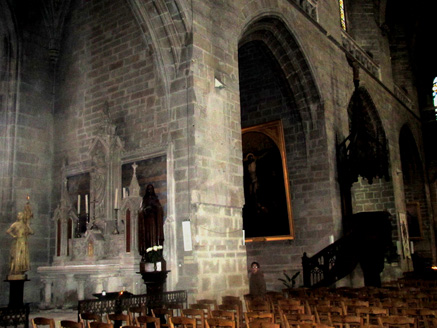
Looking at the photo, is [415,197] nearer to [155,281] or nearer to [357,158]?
[357,158]

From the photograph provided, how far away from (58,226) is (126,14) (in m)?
5.04

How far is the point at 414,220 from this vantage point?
2312 cm

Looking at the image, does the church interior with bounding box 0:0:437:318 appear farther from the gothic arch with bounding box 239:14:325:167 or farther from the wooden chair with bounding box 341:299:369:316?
the wooden chair with bounding box 341:299:369:316

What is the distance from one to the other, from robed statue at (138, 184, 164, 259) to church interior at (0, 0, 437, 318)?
3cm

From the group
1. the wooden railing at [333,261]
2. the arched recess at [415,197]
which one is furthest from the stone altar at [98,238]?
the arched recess at [415,197]

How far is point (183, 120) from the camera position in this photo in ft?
29.5

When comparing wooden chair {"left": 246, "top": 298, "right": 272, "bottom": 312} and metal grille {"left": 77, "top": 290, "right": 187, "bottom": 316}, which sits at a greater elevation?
metal grille {"left": 77, "top": 290, "right": 187, "bottom": 316}

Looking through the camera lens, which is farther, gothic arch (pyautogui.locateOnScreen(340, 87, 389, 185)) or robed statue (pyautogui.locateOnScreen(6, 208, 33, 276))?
gothic arch (pyautogui.locateOnScreen(340, 87, 389, 185))

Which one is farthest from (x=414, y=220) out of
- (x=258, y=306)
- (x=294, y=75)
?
(x=258, y=306)

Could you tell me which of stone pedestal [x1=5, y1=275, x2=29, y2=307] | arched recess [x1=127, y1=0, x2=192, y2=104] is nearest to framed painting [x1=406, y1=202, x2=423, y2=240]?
arched recess [x1=127, y1=0, x2=192, y2=104]

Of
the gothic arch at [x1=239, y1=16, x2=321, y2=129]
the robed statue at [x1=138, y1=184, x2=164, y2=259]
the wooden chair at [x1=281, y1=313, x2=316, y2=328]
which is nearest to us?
the wooden chair at [x1=281, y1=313, x2=316, y2=328]

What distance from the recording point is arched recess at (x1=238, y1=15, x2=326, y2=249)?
1321cm

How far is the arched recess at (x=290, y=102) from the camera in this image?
13.2m

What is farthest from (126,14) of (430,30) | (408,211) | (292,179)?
(430,30)
